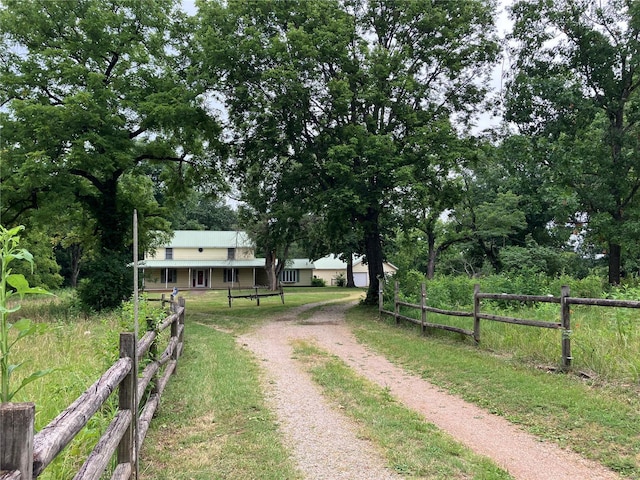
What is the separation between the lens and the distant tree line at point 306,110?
16812 millimetres

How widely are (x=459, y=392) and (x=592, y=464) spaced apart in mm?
2619

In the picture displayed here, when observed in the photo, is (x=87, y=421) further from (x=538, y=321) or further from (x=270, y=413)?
(x=538, y=321)

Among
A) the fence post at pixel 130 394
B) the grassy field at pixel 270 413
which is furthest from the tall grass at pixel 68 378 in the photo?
the fence post at pixel 130 394

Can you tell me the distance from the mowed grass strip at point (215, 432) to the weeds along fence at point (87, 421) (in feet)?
1.01

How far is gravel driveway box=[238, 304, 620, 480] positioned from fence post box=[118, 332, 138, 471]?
58.1 inches

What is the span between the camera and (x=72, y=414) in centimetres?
253

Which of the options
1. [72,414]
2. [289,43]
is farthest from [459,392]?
[289,43]

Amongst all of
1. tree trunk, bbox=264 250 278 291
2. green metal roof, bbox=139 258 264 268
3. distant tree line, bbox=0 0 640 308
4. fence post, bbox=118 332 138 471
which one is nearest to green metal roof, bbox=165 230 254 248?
green metal roof, bbox=139 258 264 268

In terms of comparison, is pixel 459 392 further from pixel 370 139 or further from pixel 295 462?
pixel 370 139

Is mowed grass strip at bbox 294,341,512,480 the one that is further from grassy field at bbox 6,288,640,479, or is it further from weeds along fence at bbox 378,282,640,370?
weeds along fence at bbox 378,282,640,370

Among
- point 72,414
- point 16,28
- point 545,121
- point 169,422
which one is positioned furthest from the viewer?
point 545,121

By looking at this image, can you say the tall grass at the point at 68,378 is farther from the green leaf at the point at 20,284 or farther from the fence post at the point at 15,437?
the fence post at the point at 15,437

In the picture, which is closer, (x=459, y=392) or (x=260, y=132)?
(x=459, y=392)

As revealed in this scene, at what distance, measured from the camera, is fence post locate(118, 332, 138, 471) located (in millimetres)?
3773
